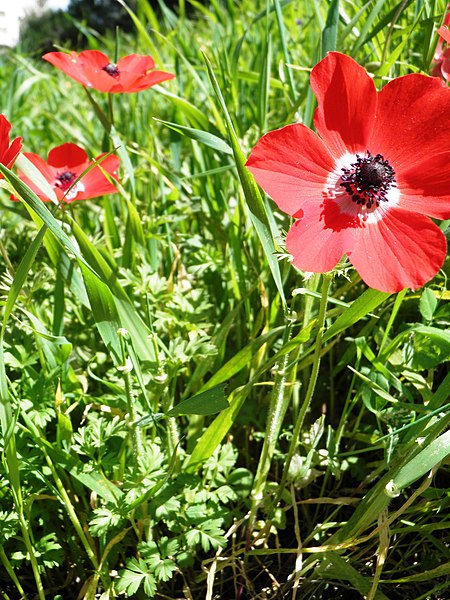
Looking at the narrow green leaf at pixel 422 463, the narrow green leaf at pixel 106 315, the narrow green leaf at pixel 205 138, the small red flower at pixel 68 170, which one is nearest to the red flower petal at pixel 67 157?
the small red flower at pixel 68 170

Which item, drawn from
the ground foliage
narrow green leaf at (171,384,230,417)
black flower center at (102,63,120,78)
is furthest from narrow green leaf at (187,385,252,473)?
black flower center at (102,63,120,78)

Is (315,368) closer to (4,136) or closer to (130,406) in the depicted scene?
(130,406)

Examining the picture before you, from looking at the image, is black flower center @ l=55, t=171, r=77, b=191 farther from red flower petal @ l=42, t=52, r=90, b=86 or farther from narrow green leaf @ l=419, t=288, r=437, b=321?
narrow green leaf @ l=419, t=288, r=437, b=321

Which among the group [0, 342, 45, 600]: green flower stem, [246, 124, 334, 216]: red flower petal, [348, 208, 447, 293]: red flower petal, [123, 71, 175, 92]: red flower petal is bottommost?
[0, 342, 45, 600]: green flower stem

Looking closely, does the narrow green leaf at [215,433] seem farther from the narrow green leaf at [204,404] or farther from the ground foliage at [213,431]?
the narrow green leaf at [204,404]

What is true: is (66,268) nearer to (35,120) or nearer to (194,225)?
(194,225)
